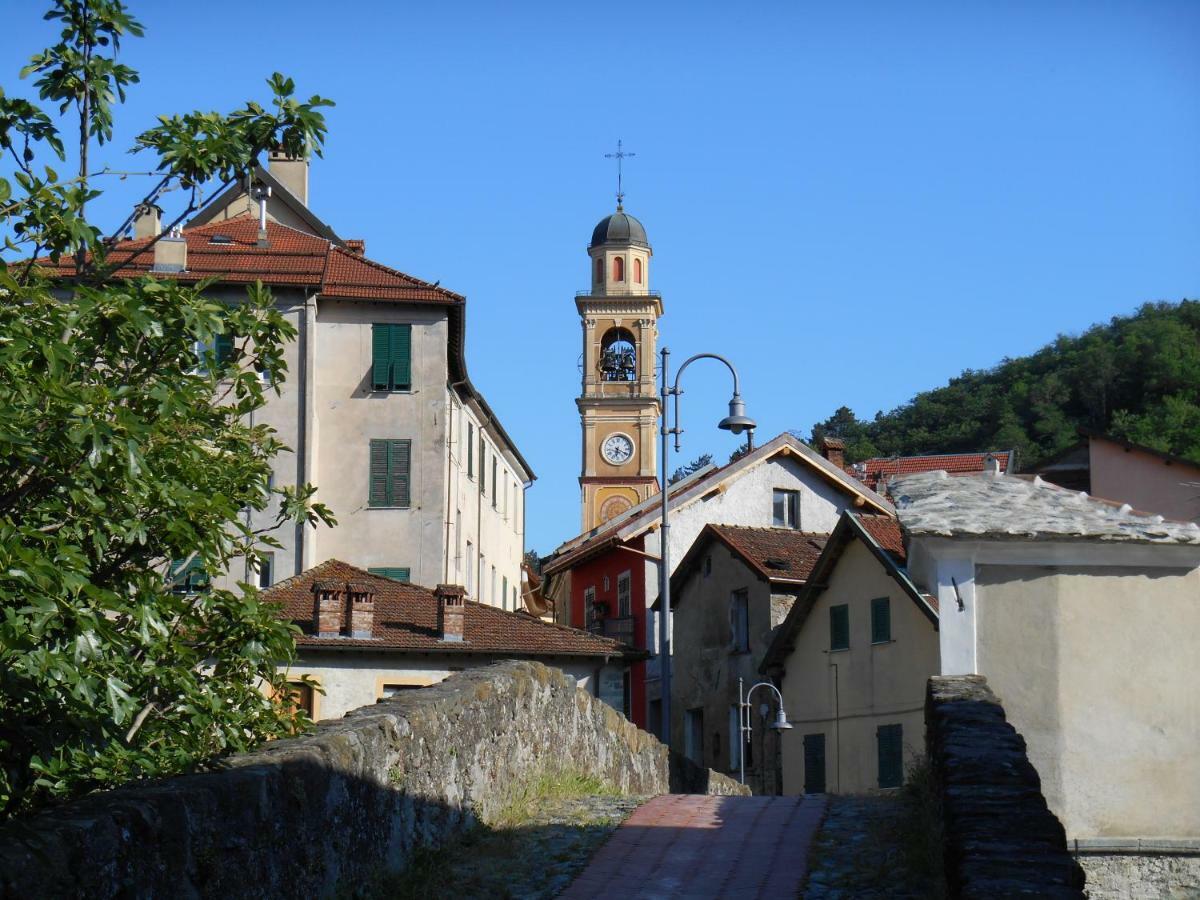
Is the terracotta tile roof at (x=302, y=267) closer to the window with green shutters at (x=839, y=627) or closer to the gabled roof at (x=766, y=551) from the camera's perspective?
the gabled roof at (x=766, y=551)

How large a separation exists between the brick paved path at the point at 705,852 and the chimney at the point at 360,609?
58.3 feet

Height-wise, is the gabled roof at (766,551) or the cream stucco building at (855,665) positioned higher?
the gabled roof at (766,551)

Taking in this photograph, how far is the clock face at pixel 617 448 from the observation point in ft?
276

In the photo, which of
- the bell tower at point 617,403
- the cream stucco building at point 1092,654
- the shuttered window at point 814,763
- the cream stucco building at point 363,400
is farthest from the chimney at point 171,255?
the bell tower at point 617,403

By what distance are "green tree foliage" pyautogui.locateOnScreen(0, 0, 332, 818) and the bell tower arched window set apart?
72.6 meters

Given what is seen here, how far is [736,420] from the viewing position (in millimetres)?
26219

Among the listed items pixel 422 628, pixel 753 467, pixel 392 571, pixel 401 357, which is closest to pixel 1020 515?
pixel 422 628

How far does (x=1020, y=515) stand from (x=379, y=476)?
28.8m

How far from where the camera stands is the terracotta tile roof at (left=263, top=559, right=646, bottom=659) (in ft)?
98.6

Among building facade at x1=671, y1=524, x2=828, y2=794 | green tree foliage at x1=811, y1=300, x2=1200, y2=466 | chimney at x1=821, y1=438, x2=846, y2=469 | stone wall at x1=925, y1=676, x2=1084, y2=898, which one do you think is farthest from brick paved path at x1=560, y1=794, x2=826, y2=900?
green tree foliage at x1=811, y1=300, x2=1200, y2=466

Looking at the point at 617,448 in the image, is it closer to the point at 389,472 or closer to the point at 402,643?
the point at 389,472

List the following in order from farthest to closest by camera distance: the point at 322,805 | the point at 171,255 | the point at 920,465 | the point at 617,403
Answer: the point at 617,403, the point at 920,465, the point at 171,255, the point at 322,805

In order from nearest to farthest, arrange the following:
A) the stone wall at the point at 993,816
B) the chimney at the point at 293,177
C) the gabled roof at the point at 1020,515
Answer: the stone wall at the point at 993,816 < the gabled roof at the point at 1020,515 < the chimney at the point at 293,177

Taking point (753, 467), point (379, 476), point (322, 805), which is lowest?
point (322, 805)
